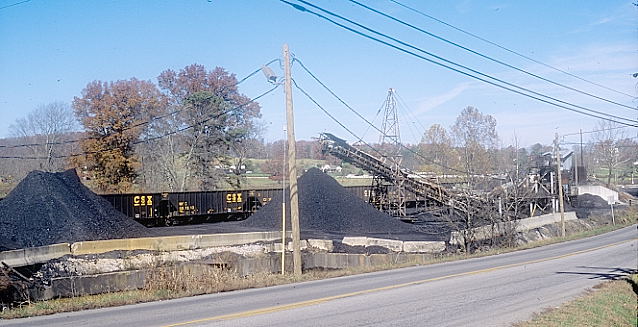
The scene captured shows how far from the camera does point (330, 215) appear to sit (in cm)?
3397

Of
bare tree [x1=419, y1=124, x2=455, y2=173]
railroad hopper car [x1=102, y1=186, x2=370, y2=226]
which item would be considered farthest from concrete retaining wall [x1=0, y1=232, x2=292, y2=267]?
bare tree [x1=419, y1=124, x2=455, y2=173]

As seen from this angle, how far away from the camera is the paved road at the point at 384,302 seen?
10055 millimetres

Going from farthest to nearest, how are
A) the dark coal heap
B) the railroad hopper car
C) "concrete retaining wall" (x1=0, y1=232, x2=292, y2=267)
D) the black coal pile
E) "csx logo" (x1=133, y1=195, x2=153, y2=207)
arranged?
the black coal pile < "csx logo" (x1=133, y1=195, x2=153, y2=207) < the railroad hopper car < the dark coal heap < "concrete retaining wall" (x1=0, y1=232, x2=292, y2=267)

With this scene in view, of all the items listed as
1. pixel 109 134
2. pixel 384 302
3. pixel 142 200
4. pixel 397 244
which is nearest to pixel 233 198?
pixel 142 200

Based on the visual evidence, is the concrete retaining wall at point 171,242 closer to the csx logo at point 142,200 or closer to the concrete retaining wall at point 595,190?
the csx logo at point 142,200

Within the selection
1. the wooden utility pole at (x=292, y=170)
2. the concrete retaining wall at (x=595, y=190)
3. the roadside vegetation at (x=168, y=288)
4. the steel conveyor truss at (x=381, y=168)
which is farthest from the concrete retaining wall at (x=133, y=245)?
the concrete retaining wall at (x=595, y=190)

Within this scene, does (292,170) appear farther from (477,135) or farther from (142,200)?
(477,135)

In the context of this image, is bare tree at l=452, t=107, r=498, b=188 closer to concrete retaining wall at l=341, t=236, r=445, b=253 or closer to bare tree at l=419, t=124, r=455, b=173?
bare tree at l=419, t=124, r=455, b=173

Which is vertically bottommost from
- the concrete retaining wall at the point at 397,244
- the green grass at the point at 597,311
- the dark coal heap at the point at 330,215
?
the concrete retaining wall at the point at 397,244

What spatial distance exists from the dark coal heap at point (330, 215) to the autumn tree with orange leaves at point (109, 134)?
18.4 meters

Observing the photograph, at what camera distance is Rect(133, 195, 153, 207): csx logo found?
3750 centimetres

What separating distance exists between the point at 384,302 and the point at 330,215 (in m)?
22.1

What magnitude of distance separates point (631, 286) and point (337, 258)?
12.0m

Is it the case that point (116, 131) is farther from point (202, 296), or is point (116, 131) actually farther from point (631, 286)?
point (631, 286)
